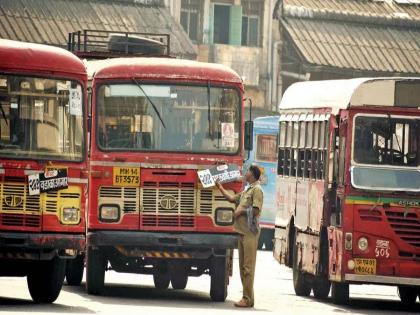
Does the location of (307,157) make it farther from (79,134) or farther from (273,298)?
(79,134)

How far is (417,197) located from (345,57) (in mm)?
33737

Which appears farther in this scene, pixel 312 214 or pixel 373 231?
pixel 312 214

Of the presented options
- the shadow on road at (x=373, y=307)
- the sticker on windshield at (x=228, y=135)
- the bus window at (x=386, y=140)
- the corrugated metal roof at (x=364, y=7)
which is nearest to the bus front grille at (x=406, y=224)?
the bus window at (x=386, y=140)

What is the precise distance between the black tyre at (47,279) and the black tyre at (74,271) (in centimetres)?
405

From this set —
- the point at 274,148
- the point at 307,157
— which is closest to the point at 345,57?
the point at 274,148

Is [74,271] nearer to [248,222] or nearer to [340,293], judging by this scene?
[248,222]

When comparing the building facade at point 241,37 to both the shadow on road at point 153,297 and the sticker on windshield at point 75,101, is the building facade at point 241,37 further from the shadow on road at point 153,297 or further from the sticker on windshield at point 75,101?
the sticker on windshield at point 75,101

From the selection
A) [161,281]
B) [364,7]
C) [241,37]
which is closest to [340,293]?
[161,281]

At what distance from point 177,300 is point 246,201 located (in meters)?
1.76

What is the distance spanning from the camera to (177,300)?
24.0 meters

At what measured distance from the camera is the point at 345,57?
57219 millimetres

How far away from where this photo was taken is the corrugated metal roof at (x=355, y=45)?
186 feet

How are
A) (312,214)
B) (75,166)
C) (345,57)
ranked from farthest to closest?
(345,57) → (312,214) → (75,166)

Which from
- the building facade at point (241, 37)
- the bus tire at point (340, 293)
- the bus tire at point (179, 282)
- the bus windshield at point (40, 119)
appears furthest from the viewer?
the building facade at point (241, 37)
